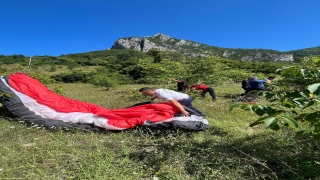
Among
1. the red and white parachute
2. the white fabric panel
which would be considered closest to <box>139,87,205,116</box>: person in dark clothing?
the red and white parachute

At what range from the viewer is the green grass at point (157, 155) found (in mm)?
2477

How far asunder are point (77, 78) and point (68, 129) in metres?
25.4

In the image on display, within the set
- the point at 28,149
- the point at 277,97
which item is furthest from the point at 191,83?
the point at 277,97

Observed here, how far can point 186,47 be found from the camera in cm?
7506

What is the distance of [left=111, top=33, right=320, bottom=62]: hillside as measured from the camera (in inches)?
2530

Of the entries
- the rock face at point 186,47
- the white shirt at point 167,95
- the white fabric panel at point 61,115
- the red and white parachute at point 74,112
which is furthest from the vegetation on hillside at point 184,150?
the rock face at point 186,47

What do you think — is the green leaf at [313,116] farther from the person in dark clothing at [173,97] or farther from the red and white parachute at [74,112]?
the person in dark clothing at [173,97]

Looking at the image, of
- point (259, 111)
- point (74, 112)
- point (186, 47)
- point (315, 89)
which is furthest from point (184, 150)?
point (186, 47)

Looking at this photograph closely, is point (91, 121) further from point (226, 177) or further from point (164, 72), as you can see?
point (164, 72)

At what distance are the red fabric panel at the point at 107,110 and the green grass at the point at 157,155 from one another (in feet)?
0.72

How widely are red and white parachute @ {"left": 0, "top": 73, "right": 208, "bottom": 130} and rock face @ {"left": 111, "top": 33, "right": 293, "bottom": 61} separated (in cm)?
3808

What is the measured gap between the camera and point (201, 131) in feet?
13.8

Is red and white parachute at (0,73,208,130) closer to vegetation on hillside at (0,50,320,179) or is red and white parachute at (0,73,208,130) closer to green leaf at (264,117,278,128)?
vegetation on hillside at (0,50,320,179)

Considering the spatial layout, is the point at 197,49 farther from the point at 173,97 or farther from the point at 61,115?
the point at 61,115
